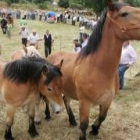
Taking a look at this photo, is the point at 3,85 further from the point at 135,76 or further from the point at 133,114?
the point at 135,76

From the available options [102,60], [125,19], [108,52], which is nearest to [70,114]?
[102,60]

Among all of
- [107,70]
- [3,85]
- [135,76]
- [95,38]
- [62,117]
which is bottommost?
[135,76]

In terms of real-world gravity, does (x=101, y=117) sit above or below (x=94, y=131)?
above

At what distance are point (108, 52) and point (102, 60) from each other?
178mm

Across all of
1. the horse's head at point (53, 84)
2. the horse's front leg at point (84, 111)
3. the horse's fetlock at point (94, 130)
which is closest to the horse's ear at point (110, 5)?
the horse's head at point (53, 84)

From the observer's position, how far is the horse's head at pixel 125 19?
3766 mm

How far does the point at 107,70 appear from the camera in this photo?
4496 mm

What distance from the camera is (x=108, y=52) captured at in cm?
435

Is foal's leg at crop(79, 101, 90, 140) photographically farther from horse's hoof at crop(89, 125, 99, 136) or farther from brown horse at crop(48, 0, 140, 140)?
horse's hoof at crop(89, 125, 99, 136)

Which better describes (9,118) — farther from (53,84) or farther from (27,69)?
(53,84)

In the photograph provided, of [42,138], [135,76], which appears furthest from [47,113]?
[135,76]

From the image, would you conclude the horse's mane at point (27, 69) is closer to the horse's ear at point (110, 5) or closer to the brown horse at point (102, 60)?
the brown horse at point (102, 60)

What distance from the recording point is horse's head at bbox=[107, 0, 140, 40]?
377cm

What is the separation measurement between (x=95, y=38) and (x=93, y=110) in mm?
2777
